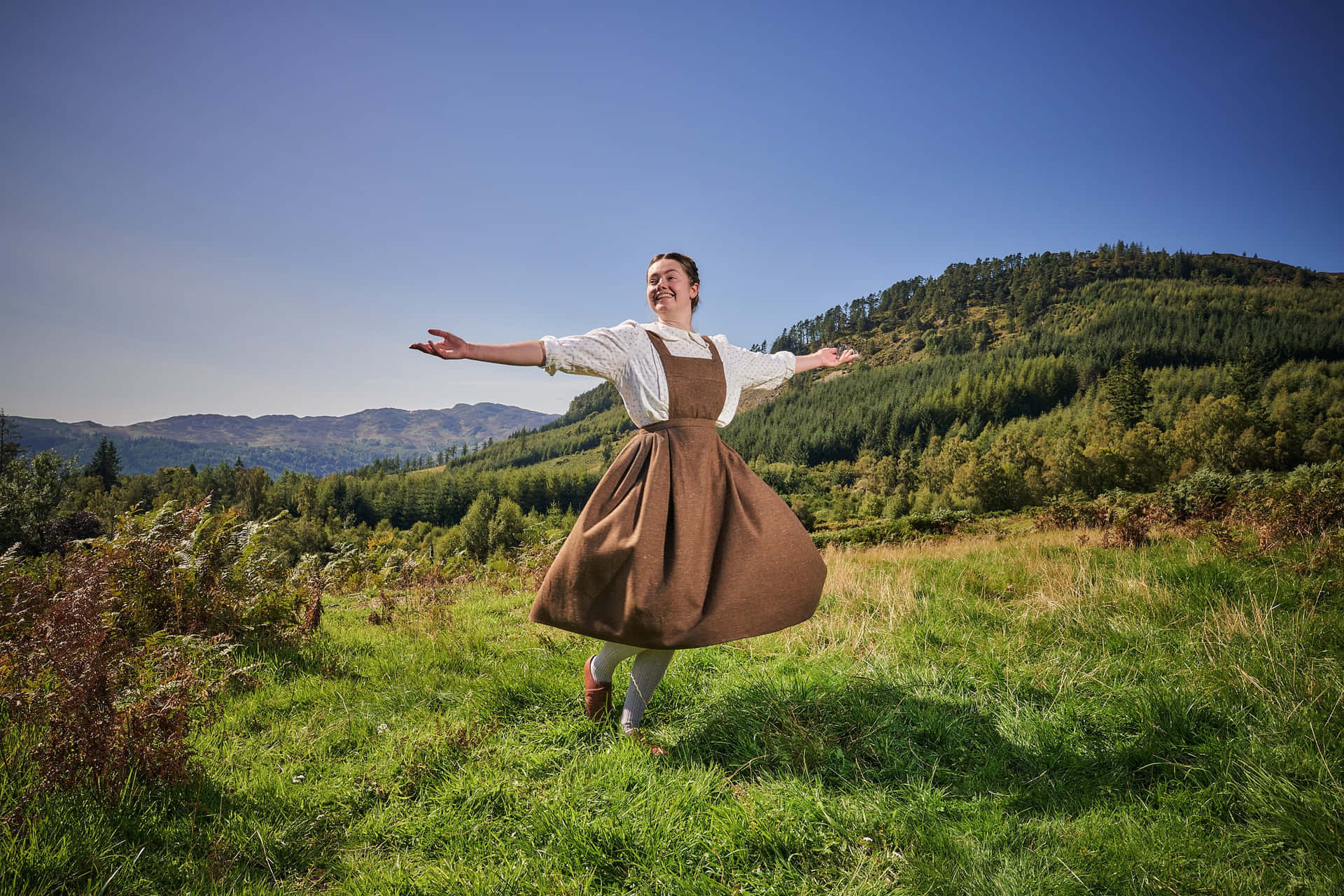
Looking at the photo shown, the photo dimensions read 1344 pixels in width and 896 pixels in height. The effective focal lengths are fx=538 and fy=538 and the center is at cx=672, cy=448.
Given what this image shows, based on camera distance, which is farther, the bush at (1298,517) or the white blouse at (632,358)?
the bush at (1298,517)

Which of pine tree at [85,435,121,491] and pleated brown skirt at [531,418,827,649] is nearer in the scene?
pleated brown skirt at [531,418,827,649]

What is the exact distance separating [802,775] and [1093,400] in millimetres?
159754

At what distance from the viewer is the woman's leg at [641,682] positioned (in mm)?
3143

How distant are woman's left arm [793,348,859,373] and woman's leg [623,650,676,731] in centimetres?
218

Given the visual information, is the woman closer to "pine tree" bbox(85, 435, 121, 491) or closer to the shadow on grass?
the shadow on grass

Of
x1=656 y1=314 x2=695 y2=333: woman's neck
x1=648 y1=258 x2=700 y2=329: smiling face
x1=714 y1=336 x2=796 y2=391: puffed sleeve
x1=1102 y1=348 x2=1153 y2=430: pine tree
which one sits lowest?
x1=714 y1=336 x2=796 y2=391: puffed sleeve

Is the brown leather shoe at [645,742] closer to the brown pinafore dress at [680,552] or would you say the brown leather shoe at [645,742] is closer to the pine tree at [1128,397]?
the brown pinafore dress at [680,552]

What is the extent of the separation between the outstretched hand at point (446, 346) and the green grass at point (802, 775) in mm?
2149

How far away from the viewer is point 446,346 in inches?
109

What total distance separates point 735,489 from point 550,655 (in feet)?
7.93

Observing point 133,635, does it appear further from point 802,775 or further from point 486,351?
point 802,775

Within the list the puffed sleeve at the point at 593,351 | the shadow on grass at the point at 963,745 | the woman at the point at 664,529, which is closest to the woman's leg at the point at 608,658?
the woman at the point at 664,529

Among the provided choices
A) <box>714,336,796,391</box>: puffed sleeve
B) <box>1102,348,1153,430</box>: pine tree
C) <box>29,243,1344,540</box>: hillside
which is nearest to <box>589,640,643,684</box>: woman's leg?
<box>714,336,796,391</box>: puffed sleeve

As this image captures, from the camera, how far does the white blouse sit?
3.04m
